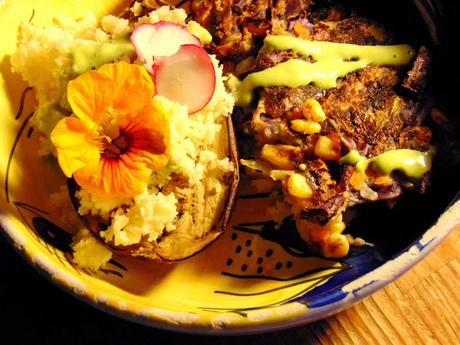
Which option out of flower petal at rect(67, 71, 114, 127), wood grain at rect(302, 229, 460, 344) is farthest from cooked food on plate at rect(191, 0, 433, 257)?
flower petal at rect(67, 71, 114, 127)

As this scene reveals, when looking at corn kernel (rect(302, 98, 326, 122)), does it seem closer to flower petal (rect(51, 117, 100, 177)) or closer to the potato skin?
the potato skin

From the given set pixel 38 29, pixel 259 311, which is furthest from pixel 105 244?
pixel 38 29

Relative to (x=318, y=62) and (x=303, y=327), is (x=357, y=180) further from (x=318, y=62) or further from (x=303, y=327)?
(x=303, y=327)

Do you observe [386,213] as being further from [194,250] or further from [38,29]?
[38,29]

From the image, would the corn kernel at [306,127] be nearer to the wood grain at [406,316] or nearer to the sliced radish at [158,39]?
the sliced radish at [158,39]

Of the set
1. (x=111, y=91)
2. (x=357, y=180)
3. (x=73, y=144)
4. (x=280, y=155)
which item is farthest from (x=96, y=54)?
(x=357, y=180)

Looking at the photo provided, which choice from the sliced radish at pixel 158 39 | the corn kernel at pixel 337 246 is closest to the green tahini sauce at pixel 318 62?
the sliced radish at pixel 158 39
